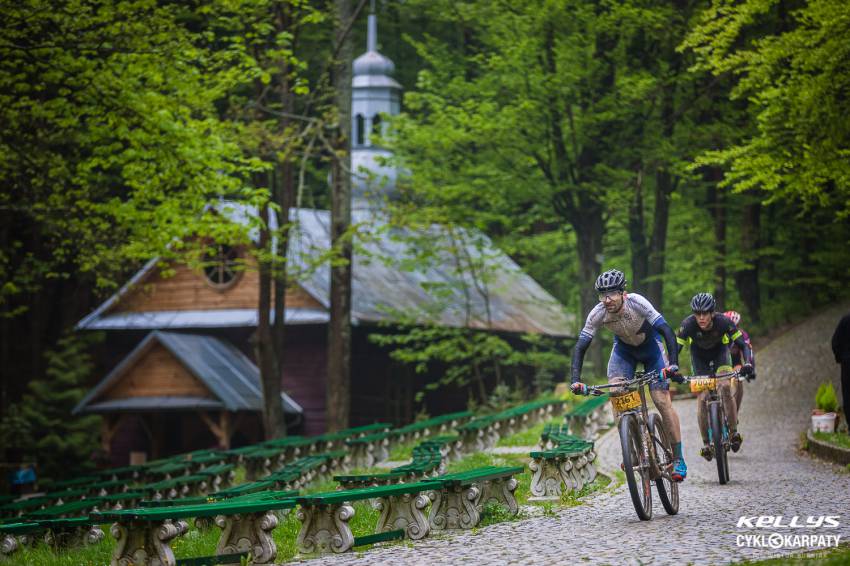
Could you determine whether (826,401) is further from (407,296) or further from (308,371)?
(407,296)

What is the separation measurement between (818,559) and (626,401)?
3.00 meters

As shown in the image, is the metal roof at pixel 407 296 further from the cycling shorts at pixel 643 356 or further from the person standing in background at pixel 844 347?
the cycling shorts at pixel 643 356

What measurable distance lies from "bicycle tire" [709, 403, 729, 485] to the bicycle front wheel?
3.16 metres

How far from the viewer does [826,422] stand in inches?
778

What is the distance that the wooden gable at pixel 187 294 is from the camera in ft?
127

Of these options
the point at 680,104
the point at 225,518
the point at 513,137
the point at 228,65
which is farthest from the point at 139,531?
the point at 680,104

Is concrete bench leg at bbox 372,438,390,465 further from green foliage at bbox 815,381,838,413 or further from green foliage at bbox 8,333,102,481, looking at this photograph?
green foliage at bbox 8,333,102,481

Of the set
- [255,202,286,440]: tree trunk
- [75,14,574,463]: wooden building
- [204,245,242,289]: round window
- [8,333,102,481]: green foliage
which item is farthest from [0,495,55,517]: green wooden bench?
[204,245,242,289]: round window

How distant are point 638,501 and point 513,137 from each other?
73.6 feet

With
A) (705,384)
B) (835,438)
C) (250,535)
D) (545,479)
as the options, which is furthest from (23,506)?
(835,438)

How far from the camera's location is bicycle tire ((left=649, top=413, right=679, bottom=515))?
37.0ft

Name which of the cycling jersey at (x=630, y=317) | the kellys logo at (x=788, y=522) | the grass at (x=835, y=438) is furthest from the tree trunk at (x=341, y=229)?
the kellys logo at (x=788, y=522)

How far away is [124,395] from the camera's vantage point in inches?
1417

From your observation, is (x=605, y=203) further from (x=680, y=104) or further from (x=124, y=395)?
(x=124, y=395)
